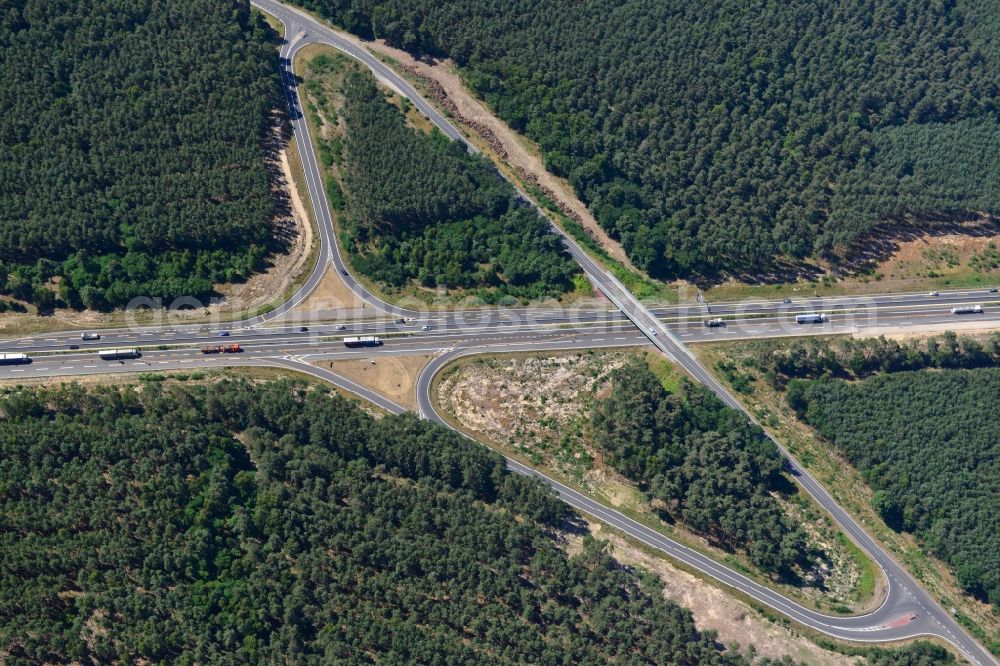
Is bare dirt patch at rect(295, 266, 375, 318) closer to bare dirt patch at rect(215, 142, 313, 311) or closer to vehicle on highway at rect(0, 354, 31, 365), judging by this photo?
bare dirt patch at rect(215, 142, 313, 311)

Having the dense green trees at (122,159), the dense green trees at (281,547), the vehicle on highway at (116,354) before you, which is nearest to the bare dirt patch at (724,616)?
the dense green trees at (281,547)

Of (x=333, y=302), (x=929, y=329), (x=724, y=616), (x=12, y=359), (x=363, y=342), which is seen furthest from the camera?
(x=929, y=329)

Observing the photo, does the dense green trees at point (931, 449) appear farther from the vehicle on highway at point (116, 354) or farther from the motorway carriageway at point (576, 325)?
the vehicle on highway at point (116, 354)

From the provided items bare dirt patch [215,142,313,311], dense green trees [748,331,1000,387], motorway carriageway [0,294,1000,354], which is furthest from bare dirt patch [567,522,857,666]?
bare dirt patch [215,142,313,311]

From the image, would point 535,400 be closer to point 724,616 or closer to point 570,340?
point 570,340

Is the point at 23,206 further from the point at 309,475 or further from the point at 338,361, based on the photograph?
the point at 309,475

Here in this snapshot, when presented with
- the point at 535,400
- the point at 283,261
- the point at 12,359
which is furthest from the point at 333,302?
the point at 12,359
